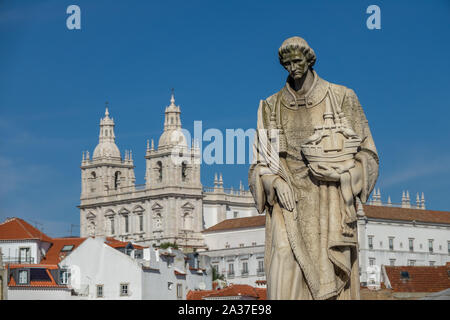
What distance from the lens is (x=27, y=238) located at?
9438 cm

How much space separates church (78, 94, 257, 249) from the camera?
16925 centimetres

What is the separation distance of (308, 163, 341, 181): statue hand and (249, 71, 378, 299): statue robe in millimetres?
117

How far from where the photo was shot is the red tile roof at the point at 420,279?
66375 mm

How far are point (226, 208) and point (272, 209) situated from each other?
16751cm

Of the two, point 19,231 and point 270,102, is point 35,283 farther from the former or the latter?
point 270,102

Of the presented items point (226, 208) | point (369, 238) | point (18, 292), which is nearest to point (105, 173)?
point (226, 208)

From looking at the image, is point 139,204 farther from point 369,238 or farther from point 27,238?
point 27,238

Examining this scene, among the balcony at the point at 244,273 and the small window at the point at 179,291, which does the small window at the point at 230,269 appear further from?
the small window at the point at 179,291

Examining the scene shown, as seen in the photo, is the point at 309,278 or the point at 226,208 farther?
the point at 226,208

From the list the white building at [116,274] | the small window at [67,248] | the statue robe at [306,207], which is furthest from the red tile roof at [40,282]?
the statue robe at [306,207]

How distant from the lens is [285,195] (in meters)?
8.87

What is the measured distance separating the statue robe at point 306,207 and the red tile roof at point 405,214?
13073 centimetres

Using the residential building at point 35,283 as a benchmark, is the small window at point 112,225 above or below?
above

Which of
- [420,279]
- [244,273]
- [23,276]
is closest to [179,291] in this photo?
[23,276]
